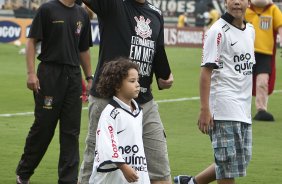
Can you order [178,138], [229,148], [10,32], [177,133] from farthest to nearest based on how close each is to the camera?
[10,32] → [177,133] → [178,138] → [229,148]

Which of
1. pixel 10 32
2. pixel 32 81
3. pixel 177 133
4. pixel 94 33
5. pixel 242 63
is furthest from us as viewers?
pixel 94 33

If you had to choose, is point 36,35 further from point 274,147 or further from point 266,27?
point 266,27

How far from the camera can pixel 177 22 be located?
152 feet

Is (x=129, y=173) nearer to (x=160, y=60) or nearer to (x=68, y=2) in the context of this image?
(x=160, y=60)

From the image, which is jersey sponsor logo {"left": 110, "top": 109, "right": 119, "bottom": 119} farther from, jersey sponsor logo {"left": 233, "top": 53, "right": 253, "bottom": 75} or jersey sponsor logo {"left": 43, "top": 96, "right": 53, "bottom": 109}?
jersey sponsor logo {"left": 43, "top": 96, "right": 53, "bottom": 109}

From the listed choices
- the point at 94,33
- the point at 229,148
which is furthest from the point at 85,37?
the point at 94,33

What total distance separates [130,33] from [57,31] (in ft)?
6.28

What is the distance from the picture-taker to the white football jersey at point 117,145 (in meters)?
6.80

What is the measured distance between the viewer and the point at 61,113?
945 cm

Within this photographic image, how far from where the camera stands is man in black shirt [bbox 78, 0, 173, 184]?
7629 millimetres

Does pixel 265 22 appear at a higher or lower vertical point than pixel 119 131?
lower

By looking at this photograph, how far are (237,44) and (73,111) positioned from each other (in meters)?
2.06

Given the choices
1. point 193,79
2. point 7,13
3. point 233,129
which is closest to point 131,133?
point 233,129

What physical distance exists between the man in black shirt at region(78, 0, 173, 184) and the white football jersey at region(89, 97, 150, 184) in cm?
63
